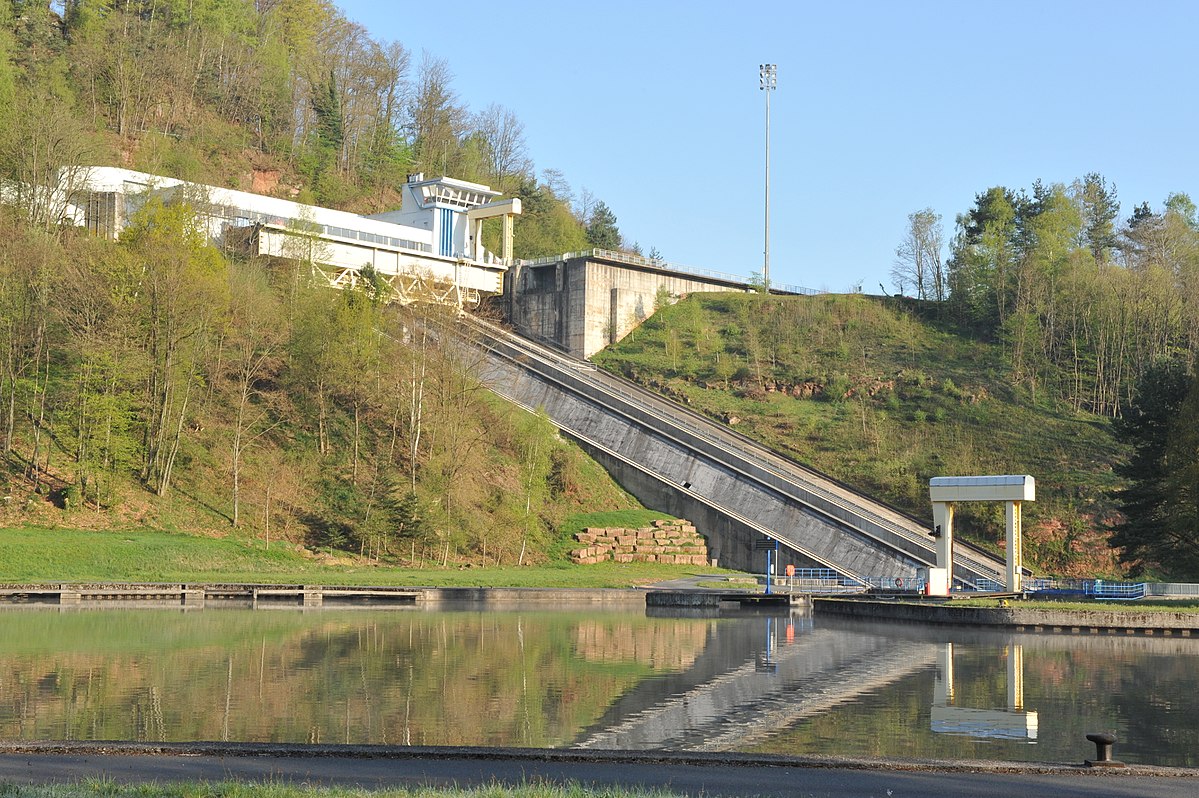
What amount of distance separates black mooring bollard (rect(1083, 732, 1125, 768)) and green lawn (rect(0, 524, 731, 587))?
2858 cm

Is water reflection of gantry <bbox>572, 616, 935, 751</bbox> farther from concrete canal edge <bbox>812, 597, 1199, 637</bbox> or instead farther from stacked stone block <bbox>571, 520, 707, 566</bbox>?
stacked stone block <bbox>571, 520, 707, 566</bbox>

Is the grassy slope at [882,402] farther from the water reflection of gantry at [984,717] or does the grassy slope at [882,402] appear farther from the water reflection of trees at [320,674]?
the water reflection of gantry at [984,717]

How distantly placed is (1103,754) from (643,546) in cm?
3925

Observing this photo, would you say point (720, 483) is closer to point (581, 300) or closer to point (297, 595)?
point (297, 595)

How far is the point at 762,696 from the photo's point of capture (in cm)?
2077

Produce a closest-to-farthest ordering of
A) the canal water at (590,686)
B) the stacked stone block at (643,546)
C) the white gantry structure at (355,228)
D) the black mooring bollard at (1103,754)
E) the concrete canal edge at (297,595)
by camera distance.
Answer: the black mooring bollard at (1103,754) < the canal water at (590,686) < the concrete canal edge at (297,595) < the stacked stone block at (643,546) < the white gantry structure at (355,228)

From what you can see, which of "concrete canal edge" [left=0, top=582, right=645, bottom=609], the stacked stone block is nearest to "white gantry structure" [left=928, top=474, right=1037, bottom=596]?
"concrete canal edge" [left=0, top=582, right=645, bottom=609]

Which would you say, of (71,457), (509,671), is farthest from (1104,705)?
(71,457)

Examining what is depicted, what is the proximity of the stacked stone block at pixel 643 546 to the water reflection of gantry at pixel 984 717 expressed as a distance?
29259 millimetres

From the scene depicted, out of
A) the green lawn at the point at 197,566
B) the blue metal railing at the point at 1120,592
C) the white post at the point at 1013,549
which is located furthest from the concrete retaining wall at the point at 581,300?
the blue metal railing at the point at 1120,592

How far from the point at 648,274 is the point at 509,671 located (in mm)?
58737

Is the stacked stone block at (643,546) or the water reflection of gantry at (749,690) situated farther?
the stacked stone block at (643,546)

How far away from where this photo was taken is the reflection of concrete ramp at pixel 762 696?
54.5 feet

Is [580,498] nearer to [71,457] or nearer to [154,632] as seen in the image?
[71,457]
